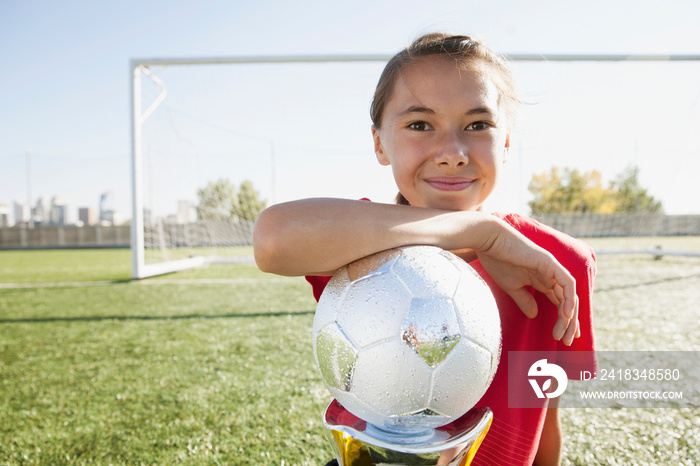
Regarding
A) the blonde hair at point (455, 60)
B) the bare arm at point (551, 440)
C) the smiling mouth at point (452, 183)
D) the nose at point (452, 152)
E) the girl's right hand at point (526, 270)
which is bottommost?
the bare arm at point (551, 440)

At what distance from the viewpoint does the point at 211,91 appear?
9070 millimetres

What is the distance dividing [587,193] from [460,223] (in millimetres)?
12822

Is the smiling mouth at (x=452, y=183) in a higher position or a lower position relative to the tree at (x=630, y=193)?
lower

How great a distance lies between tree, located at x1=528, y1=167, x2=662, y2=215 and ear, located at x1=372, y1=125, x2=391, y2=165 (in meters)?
11.9

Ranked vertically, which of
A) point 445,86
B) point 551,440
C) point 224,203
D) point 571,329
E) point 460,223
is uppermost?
point 224,203

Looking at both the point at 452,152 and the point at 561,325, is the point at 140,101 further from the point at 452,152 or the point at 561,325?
the point at 561,325

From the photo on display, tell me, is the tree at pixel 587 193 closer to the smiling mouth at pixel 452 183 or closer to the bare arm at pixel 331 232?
the smiling mouth at pixel 452 183

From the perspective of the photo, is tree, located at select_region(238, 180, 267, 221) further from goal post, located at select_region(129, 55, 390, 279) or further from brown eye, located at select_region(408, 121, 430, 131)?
brown eye, located at select_region(408, 121, 430, 131)

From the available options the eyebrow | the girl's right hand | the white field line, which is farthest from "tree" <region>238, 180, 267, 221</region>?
the girl's right hand

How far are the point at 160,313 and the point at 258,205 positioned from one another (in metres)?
5.80

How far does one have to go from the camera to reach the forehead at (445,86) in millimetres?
979

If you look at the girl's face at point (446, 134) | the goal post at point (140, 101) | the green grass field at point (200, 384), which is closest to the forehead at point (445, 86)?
the girl's face at point (446, 134)

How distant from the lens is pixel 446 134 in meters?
0.99

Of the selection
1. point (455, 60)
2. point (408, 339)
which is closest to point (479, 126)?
point (455, 60)
